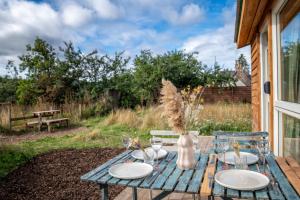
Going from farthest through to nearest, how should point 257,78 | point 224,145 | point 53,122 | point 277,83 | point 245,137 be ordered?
point 53,122, point 257,78, point 277,83, point 245,137, point 224,145

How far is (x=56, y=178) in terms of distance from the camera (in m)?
3.23

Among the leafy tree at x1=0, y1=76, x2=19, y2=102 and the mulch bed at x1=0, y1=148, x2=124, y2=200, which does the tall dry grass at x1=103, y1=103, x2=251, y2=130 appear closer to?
the mulch bed at x1=0, y1=148, x2=124, y2=200

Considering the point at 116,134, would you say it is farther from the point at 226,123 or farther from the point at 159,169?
the point at 159,169

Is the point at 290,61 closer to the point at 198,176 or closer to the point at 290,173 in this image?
the point at 290,173

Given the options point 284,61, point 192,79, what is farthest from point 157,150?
point 192,79

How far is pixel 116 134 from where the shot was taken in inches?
236

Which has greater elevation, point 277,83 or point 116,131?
point 277,83

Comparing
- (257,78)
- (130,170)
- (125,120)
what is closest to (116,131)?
(125,120)

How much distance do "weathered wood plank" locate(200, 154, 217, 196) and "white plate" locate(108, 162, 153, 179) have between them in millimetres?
358

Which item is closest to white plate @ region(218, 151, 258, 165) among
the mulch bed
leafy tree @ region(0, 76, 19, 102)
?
the mulch bed

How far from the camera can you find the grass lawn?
411cm

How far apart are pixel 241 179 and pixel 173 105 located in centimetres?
58

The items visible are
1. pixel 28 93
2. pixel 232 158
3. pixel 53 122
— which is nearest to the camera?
pixel 232 158

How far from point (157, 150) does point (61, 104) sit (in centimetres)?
847
